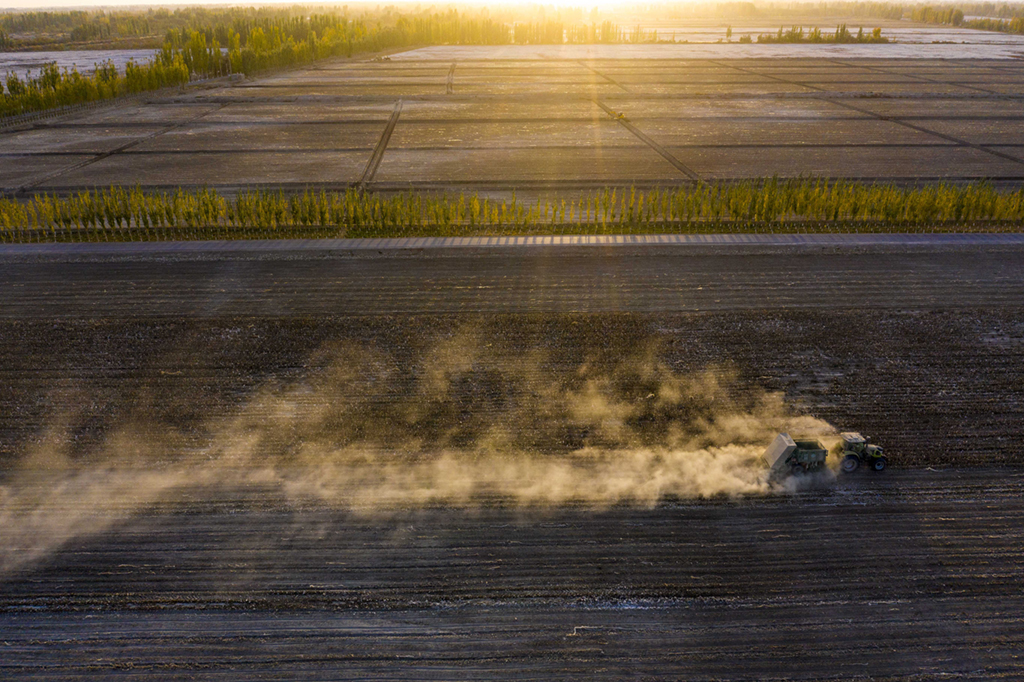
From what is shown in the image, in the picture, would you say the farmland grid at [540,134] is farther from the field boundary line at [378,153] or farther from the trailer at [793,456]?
the trailer at [793,456]

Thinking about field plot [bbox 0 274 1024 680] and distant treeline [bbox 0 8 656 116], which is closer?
field plot [bbox 0 274 1024 680]

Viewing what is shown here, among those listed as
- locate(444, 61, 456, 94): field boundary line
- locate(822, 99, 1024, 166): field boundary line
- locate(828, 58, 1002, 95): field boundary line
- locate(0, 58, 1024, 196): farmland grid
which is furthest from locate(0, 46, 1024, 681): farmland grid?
locate(828, 58, 1002, 95): field boundary line

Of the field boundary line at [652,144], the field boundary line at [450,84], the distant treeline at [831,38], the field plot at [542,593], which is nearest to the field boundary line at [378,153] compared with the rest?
the field boundary line at [450,84]

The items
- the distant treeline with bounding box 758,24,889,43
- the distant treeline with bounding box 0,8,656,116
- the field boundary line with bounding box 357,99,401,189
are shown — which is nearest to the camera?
the field boundary line with bounding box 357,99,401,189

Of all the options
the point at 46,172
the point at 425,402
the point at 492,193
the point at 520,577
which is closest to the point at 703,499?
the point at 520,577

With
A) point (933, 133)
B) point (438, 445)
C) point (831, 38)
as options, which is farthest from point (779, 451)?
point (831, 38)

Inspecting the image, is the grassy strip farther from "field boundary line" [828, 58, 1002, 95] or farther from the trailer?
"field boundary line" [828, 58, 1002, 95]

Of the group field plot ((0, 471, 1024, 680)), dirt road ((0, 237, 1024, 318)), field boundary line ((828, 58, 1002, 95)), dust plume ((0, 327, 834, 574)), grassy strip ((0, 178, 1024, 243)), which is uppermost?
field boundary line ((828, 58, 1002, 95))

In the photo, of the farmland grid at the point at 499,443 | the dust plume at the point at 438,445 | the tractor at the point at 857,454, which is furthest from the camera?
the tractor at the point at 857,454
